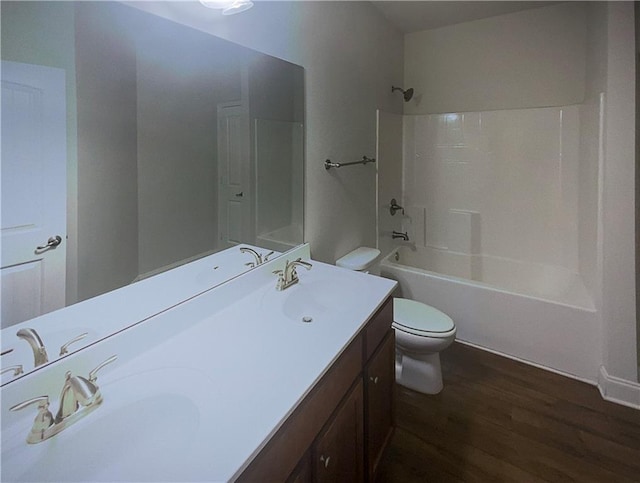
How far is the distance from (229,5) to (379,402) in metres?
1.64

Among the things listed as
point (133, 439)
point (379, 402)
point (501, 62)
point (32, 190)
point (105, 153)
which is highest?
point (501, 62)

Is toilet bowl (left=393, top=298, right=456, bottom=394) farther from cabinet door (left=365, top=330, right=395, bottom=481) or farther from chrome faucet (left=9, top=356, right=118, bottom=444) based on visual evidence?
chrome faucet (left=9, top=356, right=118, bottom=444)

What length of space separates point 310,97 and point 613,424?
238cm

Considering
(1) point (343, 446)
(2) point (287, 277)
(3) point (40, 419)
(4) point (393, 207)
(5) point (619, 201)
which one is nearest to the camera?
(3) point (40, 419)

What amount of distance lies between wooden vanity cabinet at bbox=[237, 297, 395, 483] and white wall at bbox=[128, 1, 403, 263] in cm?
81

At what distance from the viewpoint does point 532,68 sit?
2686 mm

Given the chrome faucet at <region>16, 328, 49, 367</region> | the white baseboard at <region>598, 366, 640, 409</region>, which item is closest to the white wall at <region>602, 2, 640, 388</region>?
the white baseboard at <region>598, 366, 640, 409</region>

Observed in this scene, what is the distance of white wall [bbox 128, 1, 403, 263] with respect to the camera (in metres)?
1.48

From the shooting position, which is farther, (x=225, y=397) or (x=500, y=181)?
(x=500, y=181)

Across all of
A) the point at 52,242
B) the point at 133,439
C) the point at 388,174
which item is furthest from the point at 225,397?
the point at 388,174

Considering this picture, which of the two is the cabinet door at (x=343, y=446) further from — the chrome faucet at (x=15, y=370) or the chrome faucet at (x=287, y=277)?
the chrome faucet at (x=15, y=370)

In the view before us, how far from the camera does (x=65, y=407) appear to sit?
74 centimetres

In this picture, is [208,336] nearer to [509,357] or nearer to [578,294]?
[509,357]

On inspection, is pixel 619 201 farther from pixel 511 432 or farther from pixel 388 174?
pixel 388 174
